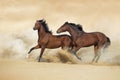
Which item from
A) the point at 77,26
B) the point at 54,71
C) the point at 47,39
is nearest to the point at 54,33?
the point at 47,39

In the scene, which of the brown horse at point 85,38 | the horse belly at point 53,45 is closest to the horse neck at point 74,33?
the brown horse at point 85,38

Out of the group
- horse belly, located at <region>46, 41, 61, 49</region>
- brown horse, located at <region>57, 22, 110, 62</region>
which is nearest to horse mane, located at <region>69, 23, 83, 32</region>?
brown horse, located at <region>57, 22, 110, 62</region>

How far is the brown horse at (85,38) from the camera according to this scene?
235 centimetres

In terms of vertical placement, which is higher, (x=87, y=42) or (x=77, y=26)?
(x=77, y=26)

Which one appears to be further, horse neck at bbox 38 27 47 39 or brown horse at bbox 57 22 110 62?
horse neck at bbox 38 27 47 39

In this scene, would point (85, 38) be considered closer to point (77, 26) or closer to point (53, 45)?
point (77, 26)

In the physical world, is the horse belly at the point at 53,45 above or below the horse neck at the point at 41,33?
below

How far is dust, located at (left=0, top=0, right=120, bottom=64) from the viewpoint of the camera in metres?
2.36

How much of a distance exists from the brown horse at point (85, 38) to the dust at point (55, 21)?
0.03 meters

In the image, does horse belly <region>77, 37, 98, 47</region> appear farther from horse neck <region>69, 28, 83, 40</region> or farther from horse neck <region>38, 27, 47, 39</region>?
horse neck <region>38, 27, 47, 39</region>

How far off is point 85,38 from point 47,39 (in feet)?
0.96

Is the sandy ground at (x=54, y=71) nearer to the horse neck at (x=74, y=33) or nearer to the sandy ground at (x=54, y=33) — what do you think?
the sandy ground at (x=54, y=33)

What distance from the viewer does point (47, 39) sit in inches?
97.8

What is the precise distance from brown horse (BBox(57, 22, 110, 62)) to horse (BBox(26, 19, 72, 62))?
50 mm
